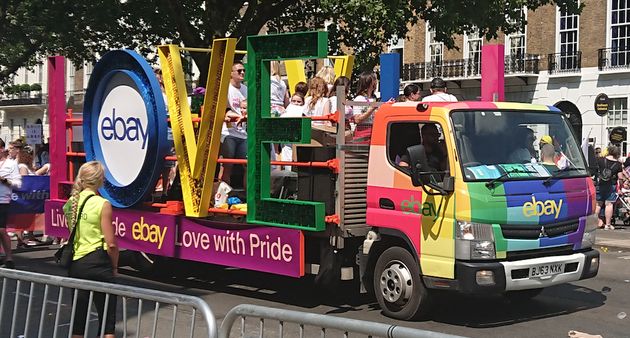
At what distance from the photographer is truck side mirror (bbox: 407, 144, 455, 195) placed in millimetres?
7699

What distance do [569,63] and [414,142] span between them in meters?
28.9

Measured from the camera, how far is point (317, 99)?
9555 millimetres

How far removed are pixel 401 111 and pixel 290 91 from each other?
3756 millimetres

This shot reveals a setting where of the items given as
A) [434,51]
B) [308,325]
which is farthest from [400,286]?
[434,51]

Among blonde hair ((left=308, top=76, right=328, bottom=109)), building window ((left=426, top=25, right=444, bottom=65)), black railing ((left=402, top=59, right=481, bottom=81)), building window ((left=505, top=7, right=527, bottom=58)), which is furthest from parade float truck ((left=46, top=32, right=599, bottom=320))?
building window ((left=426, top=25, right=444, bottom=65))

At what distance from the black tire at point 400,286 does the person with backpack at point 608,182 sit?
36.5 feet

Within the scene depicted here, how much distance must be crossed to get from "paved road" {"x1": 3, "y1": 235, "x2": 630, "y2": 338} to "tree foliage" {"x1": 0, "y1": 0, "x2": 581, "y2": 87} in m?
9.80

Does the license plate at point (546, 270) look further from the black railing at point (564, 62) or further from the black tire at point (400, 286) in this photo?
the black railing at point (564, 62)

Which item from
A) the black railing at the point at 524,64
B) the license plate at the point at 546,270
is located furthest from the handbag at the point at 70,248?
the black railing at the point at 524,64

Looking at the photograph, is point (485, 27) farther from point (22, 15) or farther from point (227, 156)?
point (22, 15)

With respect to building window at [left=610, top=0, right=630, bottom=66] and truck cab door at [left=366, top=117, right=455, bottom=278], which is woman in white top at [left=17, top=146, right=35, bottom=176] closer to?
truck cab door at [left=366, top=117, right=455, bottom=278]

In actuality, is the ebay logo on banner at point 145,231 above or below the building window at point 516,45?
below

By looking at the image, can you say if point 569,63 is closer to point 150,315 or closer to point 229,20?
point 229,20

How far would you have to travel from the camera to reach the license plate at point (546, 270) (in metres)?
7.76
